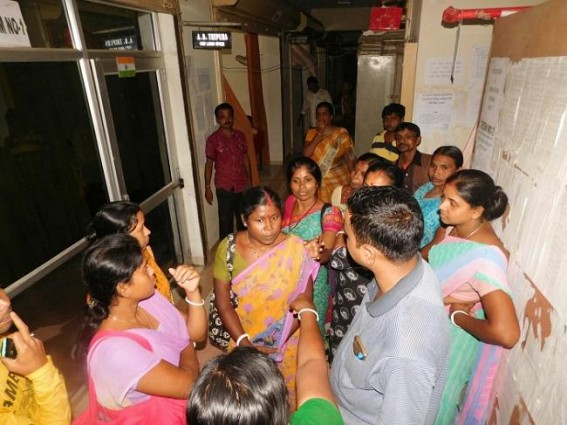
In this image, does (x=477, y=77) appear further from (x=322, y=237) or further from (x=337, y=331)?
(x=337, y=331)

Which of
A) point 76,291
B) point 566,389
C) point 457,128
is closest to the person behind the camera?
point 566,389

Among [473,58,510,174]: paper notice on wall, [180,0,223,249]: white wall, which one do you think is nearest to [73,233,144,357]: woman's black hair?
[473,58,510,174]: paper notice on wall

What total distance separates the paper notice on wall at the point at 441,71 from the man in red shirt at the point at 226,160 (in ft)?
6.55

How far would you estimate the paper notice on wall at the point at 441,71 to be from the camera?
3.39m

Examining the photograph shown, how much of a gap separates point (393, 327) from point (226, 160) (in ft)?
10.3

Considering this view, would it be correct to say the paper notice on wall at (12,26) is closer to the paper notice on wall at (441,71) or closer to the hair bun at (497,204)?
the hair bun at (497,204)

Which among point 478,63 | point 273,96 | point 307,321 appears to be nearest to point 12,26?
point 307,321

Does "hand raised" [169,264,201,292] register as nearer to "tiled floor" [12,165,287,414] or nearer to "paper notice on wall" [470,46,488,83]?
"tiled floor" [12,165,287,414]

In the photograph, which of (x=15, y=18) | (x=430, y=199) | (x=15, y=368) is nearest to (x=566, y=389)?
(x=430, y=199)

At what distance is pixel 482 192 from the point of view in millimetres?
1688

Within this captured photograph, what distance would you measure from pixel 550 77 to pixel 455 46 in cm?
205

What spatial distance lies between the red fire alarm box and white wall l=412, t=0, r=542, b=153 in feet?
2.83

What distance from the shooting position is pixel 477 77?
3391 mm

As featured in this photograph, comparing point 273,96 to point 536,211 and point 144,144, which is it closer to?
point 144,144
